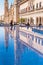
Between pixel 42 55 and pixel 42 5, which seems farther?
pixel 42 5

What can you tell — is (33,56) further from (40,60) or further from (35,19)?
(35,19)

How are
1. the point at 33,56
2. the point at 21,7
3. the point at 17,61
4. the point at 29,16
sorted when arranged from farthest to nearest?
1. the point at 21,7
2. the point at 29,16
3. the point at 33,56
4. the point at 17,61

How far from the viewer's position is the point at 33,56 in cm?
673

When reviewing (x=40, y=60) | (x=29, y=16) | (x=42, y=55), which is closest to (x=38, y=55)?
(x=42, y=55)

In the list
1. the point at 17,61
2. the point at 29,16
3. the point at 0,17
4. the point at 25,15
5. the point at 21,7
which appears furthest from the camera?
the point at 0,17

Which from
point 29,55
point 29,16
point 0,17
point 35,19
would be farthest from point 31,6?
point 0,17

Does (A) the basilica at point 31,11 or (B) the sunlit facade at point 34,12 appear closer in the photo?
(B) the sunlit facade at point 34,12

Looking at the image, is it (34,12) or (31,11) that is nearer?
(34,12)

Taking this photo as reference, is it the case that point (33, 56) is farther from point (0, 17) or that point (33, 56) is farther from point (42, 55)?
point (0, 17)

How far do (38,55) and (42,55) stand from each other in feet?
0.50

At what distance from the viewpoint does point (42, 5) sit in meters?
33.4

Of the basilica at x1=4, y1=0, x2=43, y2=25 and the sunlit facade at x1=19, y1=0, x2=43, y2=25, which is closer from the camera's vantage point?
the sunlit facade at x1=19, y1=0, x2=43, y2=25

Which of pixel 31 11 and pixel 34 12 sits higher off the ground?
pixel 31 11

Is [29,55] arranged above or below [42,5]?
below
